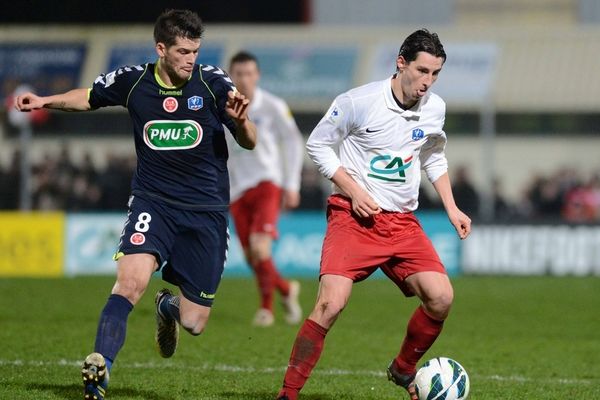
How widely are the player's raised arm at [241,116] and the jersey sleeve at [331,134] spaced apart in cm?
37

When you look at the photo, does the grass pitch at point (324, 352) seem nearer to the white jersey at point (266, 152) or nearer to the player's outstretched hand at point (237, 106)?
the white jersey at point (266, 152)

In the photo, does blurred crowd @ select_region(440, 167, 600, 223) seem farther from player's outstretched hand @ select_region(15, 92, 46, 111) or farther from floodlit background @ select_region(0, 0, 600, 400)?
player's outstretched hand @ select_region(15, 92, 46, 111)

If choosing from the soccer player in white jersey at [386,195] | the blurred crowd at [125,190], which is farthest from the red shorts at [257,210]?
the blurred crowd at [125,190]

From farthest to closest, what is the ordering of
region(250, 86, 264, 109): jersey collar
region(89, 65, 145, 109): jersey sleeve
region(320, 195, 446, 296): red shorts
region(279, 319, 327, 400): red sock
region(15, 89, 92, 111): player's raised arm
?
region(250, 86, 264, 109): jersey collar
region(89, 65, 145, 109): jersey sleeve
region(15, 89, 92, 111): player's raised arm
region(320, 195, 446, 296): red shorts
region(279, 319, 327, 400): red sock

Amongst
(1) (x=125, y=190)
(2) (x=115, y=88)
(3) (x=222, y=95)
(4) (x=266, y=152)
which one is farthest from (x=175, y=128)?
(1) (x=125, y=190)

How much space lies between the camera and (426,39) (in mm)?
7332

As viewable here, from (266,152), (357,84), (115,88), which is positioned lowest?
(357,84)

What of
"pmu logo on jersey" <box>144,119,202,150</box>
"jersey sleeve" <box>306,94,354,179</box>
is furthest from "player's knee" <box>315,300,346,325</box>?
"pmu logo on jersey" <box>144,119,202,150</box>

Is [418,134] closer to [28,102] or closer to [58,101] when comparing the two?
[58,101]

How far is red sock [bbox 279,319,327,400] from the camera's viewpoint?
23.4 feet

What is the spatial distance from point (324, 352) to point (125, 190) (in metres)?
11.0

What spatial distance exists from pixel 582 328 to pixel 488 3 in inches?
777

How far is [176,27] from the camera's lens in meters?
7.45

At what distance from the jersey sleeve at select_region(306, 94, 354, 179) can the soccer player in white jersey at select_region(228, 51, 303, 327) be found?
505cm
